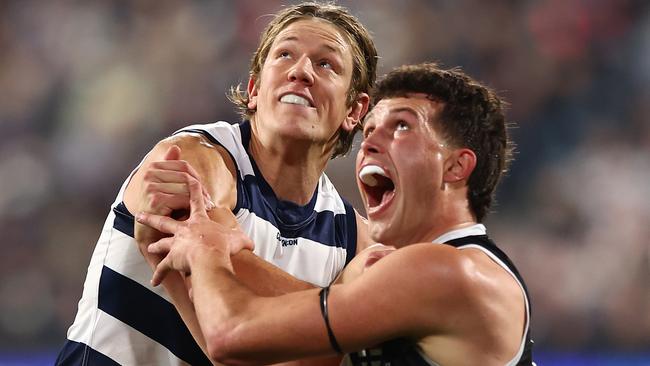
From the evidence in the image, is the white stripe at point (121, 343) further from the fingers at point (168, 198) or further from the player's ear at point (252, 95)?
the player's ear at point (252, 95)

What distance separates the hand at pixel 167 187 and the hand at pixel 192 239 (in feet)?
0.10

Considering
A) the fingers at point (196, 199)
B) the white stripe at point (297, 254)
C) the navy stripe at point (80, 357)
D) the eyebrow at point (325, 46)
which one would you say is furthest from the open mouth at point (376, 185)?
the navy stripe at point (80, 357)

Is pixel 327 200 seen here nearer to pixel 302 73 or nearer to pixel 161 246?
pixel 302 73

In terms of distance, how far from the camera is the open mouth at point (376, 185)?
10.2ft

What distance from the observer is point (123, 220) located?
3641 millimetres

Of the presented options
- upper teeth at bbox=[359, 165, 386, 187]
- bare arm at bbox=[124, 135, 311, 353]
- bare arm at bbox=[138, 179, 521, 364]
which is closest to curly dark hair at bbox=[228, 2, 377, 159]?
bare arm at bbox=[124, 135, 311, 353]

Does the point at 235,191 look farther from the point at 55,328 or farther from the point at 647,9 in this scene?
the point at 647,9

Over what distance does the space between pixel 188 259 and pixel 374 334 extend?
74 cm

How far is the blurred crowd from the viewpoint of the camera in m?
7.41

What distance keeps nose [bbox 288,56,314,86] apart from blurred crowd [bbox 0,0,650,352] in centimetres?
398

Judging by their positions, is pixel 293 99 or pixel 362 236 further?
pixel 362 236

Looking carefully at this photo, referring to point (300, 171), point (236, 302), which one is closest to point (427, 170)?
point (236, 302)

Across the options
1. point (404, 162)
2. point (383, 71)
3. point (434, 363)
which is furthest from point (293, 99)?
point (383, 71)

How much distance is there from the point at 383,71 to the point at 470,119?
5.54m
